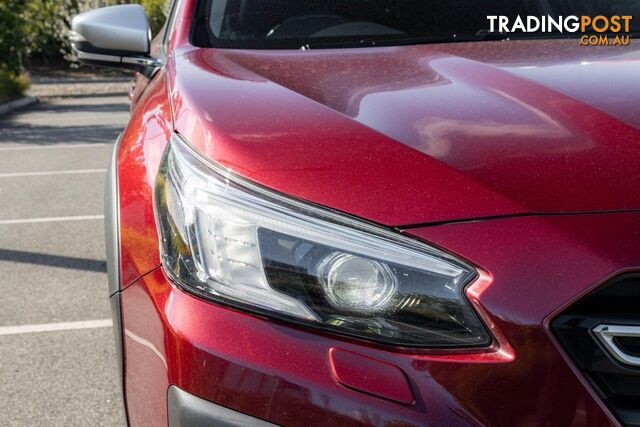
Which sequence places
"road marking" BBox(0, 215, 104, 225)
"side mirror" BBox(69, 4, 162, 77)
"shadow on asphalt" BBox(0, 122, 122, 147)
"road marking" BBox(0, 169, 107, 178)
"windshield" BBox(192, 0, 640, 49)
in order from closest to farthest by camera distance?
"windshield" BBox(192, 0, 640, 49) → "side mirror" BBox(69, 4, 162, 77) → "road marking" BBox(0, 215, 104, 225) → "road marking" BBox(0, 169, 107, 178) → "shadow on asphalt" BBox(0, 122, 122, 147)

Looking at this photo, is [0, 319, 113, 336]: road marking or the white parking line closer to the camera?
[0, 319, 113, 336]: road marking

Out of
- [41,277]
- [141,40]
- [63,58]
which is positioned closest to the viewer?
[141,40]

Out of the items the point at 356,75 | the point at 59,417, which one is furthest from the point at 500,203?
the point at 59,417

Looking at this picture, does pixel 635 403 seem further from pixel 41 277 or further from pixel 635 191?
pixel 41 277

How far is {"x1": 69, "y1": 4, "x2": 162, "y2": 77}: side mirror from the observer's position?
9.67ft

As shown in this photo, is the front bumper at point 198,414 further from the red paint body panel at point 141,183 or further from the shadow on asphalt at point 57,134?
the shadow on asphalt at point 57,134

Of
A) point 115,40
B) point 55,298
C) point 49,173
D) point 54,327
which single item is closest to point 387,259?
point 115,40

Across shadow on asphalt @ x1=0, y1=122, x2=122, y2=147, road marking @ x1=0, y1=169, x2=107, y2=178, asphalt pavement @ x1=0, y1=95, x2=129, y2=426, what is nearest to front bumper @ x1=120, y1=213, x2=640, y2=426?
asphalt pavement @ x1=0, y1=95, x2=129, y2=426

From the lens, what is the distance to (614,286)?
130cm

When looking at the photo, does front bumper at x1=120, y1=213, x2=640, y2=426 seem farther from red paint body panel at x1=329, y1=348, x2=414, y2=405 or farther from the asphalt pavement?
the asphalt pavement

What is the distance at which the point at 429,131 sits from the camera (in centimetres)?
161

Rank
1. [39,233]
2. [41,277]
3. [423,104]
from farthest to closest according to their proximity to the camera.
Result: [39,233]
[41,277]
[423,104]

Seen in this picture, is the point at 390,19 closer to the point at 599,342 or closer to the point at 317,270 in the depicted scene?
the point at 317,270

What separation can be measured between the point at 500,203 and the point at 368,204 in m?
0.21
